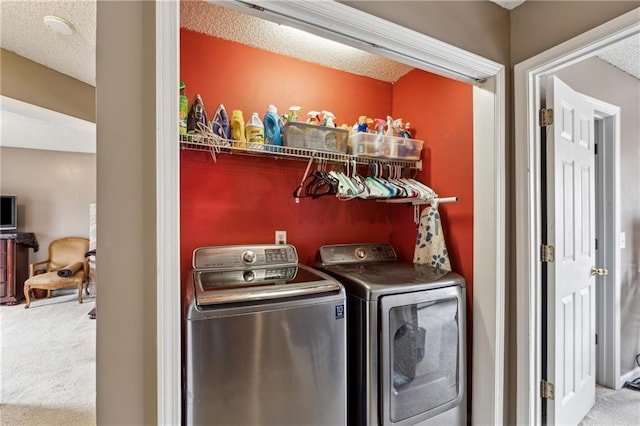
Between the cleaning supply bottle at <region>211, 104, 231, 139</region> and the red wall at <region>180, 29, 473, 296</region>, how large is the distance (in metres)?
0.23

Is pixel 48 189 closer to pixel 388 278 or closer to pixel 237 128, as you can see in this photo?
pixel 237 128

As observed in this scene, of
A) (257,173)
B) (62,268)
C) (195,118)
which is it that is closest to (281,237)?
(257,173)

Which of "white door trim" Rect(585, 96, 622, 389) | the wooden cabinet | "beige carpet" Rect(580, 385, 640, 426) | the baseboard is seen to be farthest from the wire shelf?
the wooden cabinet

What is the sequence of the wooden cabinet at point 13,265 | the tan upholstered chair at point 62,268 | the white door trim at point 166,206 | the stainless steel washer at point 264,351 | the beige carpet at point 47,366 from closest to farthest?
the white door trim at point 166,206 < the stainless steel washer at point 264,351 < the beige carpet at point 47,366 < the tan upholstered chair at point 62,268 < the wooden cabinet at point 13,265

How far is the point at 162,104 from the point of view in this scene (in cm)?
89

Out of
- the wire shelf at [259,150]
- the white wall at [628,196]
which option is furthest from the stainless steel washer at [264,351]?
the white wall at [628,196]

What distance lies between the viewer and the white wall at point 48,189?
479 cm

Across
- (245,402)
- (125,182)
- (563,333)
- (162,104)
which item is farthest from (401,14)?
(563,333)

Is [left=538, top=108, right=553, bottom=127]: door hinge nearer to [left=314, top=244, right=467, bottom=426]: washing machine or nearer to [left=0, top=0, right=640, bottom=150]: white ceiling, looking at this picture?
[left=0, top=0, right=640, bottom=150]: white ceiling

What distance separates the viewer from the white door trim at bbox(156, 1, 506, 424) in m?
0.90

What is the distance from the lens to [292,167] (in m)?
2.01

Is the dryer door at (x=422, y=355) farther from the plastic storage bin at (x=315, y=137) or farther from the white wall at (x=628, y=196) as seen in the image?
the white wall at (x=628, y=196)

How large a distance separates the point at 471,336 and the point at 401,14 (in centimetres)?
178

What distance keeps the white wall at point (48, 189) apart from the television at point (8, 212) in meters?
0.17
